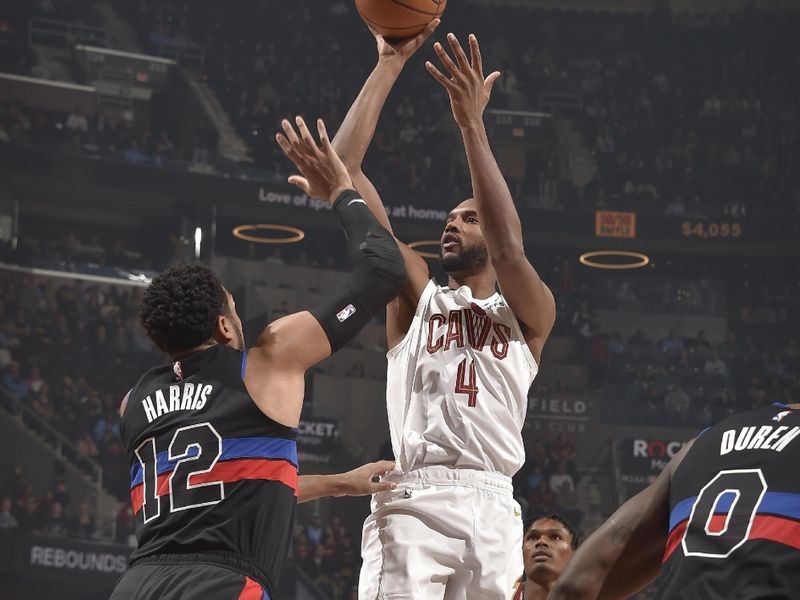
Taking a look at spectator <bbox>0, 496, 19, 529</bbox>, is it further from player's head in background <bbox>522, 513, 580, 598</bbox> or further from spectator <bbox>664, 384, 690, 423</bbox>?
spectator <bbox>664, 384, 690, 423</bbox>

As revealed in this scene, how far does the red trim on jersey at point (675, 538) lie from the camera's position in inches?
90.1

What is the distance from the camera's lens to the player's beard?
4406mm

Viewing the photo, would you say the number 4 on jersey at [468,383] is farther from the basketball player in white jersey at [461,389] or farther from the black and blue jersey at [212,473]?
the black and blue jersey at [212,473]

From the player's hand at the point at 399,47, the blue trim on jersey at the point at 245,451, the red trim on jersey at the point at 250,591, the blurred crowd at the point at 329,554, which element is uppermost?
the player's hand at the point at 399,47

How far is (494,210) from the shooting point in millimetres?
4168

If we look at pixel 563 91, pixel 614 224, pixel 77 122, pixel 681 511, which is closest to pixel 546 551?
pixel 681 511

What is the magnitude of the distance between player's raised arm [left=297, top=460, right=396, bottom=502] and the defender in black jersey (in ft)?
5.12

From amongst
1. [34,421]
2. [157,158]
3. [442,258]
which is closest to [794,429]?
[442,258]

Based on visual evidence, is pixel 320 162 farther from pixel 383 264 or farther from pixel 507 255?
pixel 507 255

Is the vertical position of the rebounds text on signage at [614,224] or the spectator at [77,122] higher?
the spectator at [77,122]

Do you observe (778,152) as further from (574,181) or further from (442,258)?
(442,258)

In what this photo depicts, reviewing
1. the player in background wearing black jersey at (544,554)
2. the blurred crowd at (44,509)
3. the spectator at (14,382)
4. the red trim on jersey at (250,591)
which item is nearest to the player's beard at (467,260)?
the player in background wearing black jersey at (544,554)

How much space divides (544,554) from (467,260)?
1873 mm

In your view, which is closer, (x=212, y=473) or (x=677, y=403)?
(x=212, y=473)
